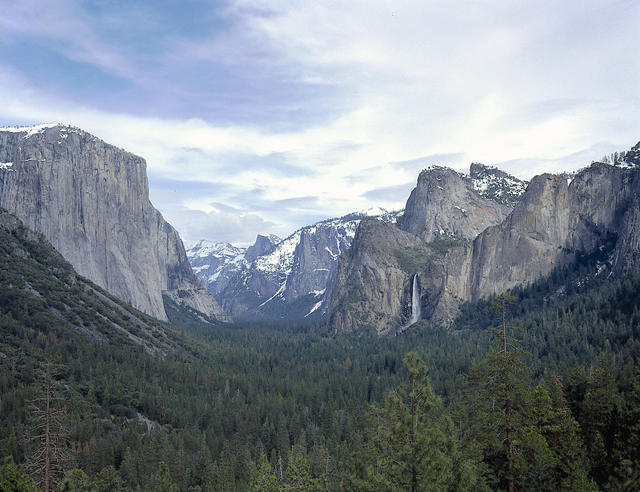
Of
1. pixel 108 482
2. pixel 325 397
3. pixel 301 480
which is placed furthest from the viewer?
pixel 325 397

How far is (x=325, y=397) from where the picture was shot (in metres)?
107

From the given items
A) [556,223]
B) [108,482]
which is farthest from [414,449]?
[556,223]

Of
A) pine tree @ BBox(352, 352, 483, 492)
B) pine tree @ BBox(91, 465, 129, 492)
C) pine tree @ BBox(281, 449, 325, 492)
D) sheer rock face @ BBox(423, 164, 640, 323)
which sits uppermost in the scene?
sheer rock face @ BBox(423, 164, 640, 323)

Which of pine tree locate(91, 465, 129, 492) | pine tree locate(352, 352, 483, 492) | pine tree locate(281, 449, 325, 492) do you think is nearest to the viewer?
pine tree locate(352, 352, 483, 492)

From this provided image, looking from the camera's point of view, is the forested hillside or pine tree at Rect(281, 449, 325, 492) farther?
pine tree at Rect(281, 449, 325, 492)

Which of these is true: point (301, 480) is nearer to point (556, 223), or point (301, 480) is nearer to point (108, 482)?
point (108, 482)

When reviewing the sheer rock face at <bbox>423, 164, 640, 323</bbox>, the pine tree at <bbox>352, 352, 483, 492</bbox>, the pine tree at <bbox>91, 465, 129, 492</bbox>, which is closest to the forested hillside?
the pine tree at <bbox>352, 352, 483, 492</bbox>

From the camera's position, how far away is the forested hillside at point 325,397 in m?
30.4

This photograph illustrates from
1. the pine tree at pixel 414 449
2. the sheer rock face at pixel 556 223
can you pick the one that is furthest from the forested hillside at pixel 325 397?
the sheer rock face at pixel 556 223

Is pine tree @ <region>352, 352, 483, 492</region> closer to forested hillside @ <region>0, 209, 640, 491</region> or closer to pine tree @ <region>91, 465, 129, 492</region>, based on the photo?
forested hillside @ <region>0, 209, 640, 491</region>

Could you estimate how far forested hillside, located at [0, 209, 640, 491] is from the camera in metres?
30.4

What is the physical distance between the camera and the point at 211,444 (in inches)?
3115

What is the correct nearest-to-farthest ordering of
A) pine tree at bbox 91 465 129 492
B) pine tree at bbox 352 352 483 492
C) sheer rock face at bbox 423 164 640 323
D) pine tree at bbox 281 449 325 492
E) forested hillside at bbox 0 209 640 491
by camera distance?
1. pine tree at bbox 352 352 483 492
2. forested hillside at bbox 0 209 640 491
3. pine tree at bbox 281 449 325 492
4. pine tree at bbox 91 465 129 492
5. sheer rock face at bbox 423 164 640 323

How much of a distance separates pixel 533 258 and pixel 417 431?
18026 centimetres
